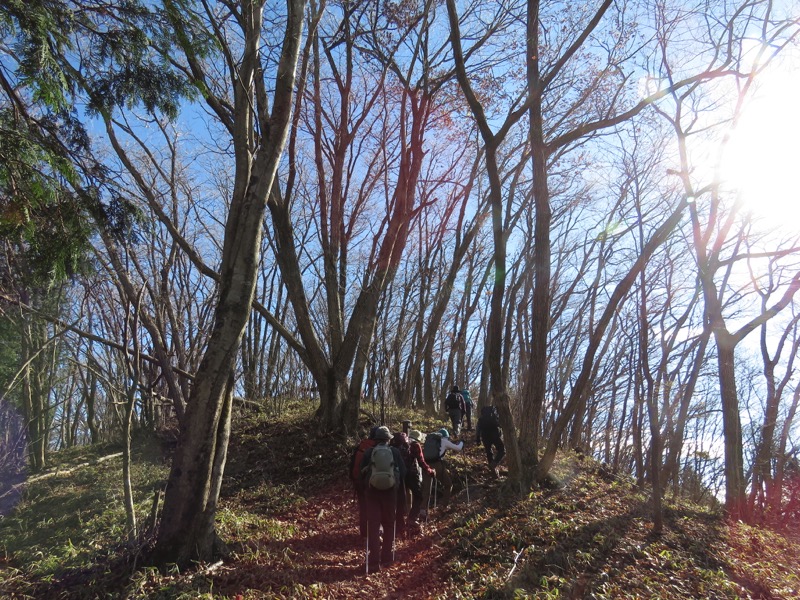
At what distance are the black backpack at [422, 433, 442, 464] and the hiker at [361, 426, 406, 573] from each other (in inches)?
87.7

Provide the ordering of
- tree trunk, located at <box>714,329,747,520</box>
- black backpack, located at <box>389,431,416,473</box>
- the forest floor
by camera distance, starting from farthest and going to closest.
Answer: tree trunk, located at <box>714,329,747,520</box>, black backpack, located at <box>389,431,416,473</box>, the forest floor

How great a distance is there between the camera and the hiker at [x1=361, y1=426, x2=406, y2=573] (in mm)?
5445

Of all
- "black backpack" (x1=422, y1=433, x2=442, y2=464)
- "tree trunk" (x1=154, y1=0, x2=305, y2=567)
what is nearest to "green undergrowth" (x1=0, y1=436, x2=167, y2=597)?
"tree trunk" (x1=154, y1=0, x2=305, y2=567)

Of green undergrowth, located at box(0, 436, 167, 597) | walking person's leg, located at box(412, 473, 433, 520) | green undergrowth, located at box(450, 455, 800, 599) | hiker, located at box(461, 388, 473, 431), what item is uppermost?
hiker, located at box(461, 388, 473, 431)

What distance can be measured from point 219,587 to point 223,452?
1.25 meters

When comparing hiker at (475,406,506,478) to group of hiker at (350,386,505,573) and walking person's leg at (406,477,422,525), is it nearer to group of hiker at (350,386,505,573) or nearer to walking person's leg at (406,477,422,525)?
group of hiker at (350,386,505,573)

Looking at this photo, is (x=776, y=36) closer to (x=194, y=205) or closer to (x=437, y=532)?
(x=437, y=532)

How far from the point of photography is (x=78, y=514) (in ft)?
24.4

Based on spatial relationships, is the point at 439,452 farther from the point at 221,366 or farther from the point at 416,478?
the point at 221,366

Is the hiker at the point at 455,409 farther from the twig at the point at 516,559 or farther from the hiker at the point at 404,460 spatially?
the twig at the point at 516,559

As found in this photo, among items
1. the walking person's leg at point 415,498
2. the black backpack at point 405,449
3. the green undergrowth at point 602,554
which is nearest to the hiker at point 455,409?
the green undergrowth at point 602,554

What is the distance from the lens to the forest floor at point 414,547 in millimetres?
4473

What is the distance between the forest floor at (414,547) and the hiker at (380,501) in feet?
0.71

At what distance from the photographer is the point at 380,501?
555 cm
